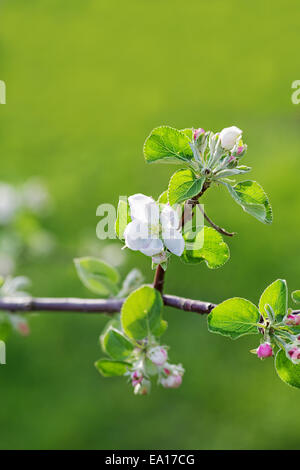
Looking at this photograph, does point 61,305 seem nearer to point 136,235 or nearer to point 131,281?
point 131,281

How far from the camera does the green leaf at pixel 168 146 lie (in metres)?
0.71

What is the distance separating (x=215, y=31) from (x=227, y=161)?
15.4ft

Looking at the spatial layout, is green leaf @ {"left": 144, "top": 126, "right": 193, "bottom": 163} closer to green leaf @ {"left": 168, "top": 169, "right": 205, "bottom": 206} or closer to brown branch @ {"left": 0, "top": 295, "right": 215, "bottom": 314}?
green leaf @ {"left": 168, "top": 169, "right": 205, "bottom": 206}

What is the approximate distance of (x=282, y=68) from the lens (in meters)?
4.37

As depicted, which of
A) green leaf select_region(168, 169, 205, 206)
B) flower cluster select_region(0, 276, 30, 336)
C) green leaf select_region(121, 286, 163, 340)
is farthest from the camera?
flower cluster select_region(0, 276, 30, 336)

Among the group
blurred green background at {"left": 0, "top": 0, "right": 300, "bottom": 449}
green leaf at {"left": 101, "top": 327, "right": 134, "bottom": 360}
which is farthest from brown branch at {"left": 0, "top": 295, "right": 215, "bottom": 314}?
blurred green background at {"left": 0, "top": 0, "right": 300, "bottom": 449}

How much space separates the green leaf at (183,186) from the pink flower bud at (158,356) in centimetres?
25

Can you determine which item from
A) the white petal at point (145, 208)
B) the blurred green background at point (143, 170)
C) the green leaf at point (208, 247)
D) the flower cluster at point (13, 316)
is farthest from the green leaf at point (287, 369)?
the blurred green background at point (143, 170)

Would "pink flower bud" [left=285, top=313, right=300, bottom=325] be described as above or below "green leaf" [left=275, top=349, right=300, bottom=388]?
above

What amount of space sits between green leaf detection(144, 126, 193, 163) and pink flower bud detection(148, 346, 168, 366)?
29 cm

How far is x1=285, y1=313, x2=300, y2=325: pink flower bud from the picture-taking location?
72cm

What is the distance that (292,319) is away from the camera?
0.73 meters

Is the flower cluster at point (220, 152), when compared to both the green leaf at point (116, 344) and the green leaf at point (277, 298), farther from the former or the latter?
the green leaf at point (116, 344)

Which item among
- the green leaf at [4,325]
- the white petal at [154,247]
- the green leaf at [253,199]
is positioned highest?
the green leaf at [253,199]
